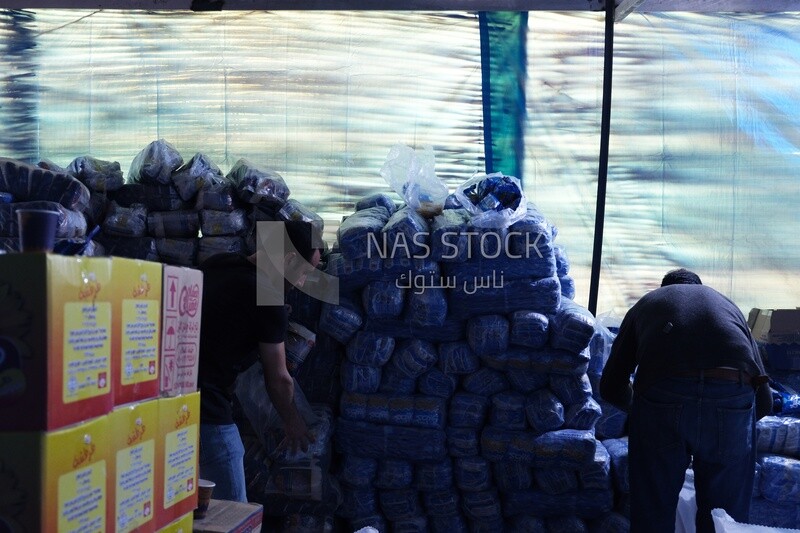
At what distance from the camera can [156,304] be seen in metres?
1.76

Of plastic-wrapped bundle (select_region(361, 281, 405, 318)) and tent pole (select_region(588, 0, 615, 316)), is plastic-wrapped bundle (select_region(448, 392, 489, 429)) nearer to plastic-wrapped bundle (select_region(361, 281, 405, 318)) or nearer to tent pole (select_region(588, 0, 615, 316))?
plastic-wrapped bundle (select_region(361, 281, 405, 318))

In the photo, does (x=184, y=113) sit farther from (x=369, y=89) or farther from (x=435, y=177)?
(x=435, y=177)

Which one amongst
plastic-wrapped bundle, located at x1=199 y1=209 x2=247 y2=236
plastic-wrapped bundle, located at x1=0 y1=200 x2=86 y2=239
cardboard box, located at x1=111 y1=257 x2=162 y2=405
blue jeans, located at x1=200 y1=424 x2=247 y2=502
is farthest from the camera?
plastic-wrapped bundle, located at x1=199 y1=209 x2=247 y2=236

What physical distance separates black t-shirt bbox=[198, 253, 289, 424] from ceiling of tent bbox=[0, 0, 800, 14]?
248 centimetres

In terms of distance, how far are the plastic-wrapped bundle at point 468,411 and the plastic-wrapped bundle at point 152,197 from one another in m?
1.88

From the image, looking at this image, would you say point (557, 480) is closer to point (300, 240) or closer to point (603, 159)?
point (603, 159)

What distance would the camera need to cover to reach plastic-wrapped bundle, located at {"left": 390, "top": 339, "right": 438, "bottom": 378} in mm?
4367

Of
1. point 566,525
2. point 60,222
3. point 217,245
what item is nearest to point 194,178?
point 217,245

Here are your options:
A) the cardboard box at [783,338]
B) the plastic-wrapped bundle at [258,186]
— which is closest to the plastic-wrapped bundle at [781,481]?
the cardboard box at [783,338]

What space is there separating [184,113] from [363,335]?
1.83 m

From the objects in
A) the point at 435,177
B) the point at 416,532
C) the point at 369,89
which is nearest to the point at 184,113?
the point at 369,89

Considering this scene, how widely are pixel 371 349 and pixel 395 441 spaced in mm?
494

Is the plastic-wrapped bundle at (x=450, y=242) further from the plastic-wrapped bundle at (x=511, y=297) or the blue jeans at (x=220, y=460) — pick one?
the blue jeans at (x=220, y=460)

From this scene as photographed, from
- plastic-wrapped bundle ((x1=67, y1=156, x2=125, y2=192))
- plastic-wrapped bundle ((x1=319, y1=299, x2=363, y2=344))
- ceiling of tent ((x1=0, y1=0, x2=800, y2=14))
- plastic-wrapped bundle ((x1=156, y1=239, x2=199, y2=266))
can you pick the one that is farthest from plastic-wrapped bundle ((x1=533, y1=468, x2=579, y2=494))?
plastic-wrapped bundle ((x1=67, y1=156, x2=125, y2=192))
